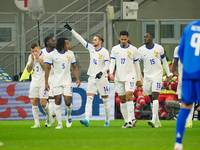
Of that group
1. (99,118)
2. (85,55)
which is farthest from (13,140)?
(85,55)

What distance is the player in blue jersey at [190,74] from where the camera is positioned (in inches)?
299

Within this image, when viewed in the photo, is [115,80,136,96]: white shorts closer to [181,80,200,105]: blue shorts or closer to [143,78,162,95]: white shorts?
[143,78,162,95]: white shorts

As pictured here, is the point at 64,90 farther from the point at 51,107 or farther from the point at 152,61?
the point at 152,61

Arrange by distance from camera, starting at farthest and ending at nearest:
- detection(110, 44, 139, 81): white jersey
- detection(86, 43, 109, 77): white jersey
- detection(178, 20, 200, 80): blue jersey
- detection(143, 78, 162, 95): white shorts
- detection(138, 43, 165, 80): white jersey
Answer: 1. detection(86, 43, 109, 77): white jersey
2. detection(138, 43, 165, 80): white jersey
3. detection(143, 78, 162, 95): white shorts
4. detection(110, 44, 139, 81): white jersey
5. detection(178, 20, 200, 80): blue jersey

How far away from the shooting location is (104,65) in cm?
1467

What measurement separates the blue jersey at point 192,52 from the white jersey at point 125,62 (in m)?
6.22

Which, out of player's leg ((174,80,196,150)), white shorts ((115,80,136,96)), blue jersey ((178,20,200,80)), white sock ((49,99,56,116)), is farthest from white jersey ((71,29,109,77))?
player's leg ((174,80,196,150))

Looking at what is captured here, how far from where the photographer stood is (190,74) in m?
7.62

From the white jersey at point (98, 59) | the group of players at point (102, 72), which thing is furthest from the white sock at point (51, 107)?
the white jersey at point (98, 59)

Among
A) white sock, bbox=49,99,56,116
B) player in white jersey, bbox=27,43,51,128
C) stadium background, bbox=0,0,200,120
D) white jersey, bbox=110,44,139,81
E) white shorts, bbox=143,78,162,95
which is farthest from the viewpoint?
stadium background, bbox=0,0,200,120

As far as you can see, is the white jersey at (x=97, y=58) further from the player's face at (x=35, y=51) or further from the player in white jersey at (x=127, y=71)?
the player's face at (x=35, y=51)

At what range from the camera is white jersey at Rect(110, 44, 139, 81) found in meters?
14.1

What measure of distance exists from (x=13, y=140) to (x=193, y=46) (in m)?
3.66

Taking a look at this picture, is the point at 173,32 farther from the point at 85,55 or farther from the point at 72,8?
the point at 72,8
